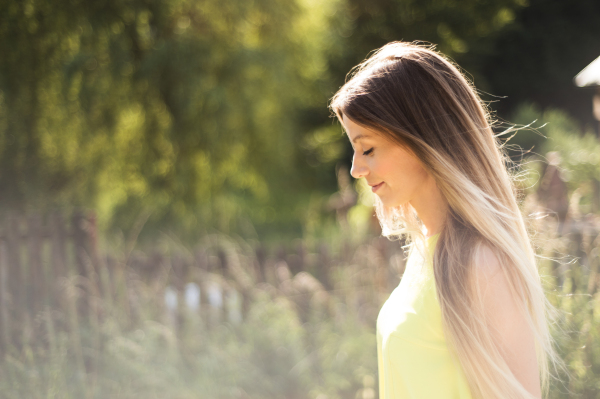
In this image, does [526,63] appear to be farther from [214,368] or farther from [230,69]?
[214,368]

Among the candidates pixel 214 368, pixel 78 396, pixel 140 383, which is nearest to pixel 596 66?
pixel 214 368

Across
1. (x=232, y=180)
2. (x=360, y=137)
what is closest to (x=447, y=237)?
(x=360, y=137)

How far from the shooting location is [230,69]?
551cm

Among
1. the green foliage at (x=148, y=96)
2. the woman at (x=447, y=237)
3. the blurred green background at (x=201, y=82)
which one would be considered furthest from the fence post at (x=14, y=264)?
the woman at (x=447, y=237)

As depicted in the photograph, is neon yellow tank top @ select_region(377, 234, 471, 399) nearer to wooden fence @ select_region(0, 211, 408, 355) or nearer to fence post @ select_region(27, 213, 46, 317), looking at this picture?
wooden fence @ select_region(0, 211, 408, 355)

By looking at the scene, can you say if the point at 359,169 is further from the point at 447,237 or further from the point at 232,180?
the point at 232,180

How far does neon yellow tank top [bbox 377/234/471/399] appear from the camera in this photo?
1133 millimetres

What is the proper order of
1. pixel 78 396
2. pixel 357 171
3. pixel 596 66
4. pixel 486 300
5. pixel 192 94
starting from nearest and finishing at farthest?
pixel 486 300, pixel 357 171, pixel 596 66, pixel 78 396, pixel 192 94

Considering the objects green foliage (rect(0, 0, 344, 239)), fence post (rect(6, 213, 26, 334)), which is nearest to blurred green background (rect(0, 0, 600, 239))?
green foliage (rect(0, 0, 344, 239))

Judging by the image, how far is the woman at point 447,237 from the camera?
1.00m

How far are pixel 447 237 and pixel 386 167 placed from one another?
0.23 meters

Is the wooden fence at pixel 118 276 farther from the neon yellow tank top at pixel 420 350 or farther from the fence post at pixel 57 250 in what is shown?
the neon yellow tank top at pixel 420 350

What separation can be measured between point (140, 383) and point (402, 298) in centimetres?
266

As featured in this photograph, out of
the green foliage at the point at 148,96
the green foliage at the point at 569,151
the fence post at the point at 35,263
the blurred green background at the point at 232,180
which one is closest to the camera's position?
the blurred green background at the point at 232,180
